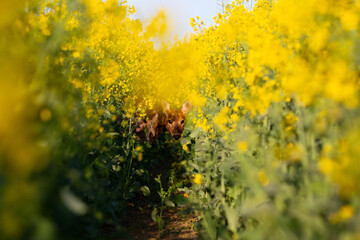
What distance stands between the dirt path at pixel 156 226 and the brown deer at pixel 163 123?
1.53m

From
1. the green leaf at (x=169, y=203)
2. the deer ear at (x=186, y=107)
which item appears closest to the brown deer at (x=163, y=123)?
the deer ear at (x=186, y=107)

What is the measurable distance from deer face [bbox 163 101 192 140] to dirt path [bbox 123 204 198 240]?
229 centimetres

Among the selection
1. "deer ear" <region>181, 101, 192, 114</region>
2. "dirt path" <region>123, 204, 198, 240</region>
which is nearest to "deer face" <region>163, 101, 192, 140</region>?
"deer ear" <region>181, 101, 192, 114</region>

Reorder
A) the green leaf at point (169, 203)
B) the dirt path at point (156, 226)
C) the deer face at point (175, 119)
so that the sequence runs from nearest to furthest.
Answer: the dirt path at point (156, 226) → the green leaf at point (169, 203) → the deer face at point (175, 119)

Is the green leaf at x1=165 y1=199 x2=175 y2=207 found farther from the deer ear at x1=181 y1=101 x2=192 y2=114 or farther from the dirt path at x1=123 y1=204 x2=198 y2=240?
the deer ear at x1=181 y1=101 x2=192 y2=114

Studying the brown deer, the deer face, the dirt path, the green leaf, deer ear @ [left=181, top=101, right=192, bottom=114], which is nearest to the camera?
the dirt path

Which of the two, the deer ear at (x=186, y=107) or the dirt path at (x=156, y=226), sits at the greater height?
the deer ear at (x=186, y=107)

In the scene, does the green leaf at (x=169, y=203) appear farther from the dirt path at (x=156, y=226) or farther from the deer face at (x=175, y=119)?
the deer face at (x=175, y=119)

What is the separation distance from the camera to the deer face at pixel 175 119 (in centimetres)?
678

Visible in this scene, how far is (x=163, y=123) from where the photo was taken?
6.77 meters

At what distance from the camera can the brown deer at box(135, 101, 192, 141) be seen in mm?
5875

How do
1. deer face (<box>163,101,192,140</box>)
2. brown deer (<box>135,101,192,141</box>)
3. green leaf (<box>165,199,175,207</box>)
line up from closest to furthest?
green leaf (<box>165,199,175,207</box>) < brown deer (<box>135,101,192,141</box>) < deer face (<box>163,101,192,140</box>)

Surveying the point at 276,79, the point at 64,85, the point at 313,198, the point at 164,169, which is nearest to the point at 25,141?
the point at 64,85

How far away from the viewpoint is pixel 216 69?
4273 millimetres
